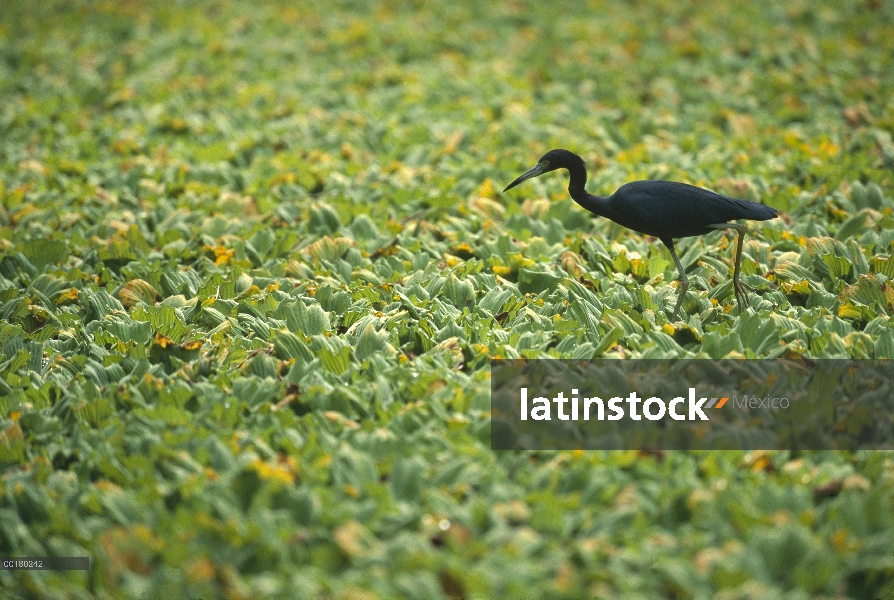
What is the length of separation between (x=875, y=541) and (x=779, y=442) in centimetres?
54

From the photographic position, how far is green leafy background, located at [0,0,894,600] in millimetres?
2740

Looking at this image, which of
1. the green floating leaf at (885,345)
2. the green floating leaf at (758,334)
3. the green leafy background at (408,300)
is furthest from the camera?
the green floating leaf at (758,334)

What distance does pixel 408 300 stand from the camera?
14.5ft

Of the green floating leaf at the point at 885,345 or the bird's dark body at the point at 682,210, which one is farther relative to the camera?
the bird's dark body at the point at 682,210

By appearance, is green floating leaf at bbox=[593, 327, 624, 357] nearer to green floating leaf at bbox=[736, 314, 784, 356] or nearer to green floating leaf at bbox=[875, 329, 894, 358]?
green floating leaf at bbox=[736, 314, 784, 356]

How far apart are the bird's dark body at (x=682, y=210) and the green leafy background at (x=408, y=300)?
1.37 feet

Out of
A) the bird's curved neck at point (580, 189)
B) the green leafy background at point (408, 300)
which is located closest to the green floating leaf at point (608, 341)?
the green leafy background at point (408, 300)

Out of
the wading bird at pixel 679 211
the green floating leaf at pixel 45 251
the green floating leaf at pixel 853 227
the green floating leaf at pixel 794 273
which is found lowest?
the green floating leaf at pixel 794 273

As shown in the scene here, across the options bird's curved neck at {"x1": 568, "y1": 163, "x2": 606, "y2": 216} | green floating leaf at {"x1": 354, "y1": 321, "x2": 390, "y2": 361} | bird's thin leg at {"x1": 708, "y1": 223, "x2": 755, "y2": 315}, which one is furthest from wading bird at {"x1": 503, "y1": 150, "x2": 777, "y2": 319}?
green floating leaf at {"x1": 354, "y1": 321, "x2": 390, "y2": 361}

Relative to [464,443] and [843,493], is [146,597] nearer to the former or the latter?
[464,443]

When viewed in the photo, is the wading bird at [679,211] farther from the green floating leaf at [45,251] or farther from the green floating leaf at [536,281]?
the green floating leaf at [45,251]

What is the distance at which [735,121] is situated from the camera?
289 inches

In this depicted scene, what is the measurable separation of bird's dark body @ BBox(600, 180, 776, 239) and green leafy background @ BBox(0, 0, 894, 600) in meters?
0.42

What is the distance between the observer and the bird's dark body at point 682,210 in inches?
166
